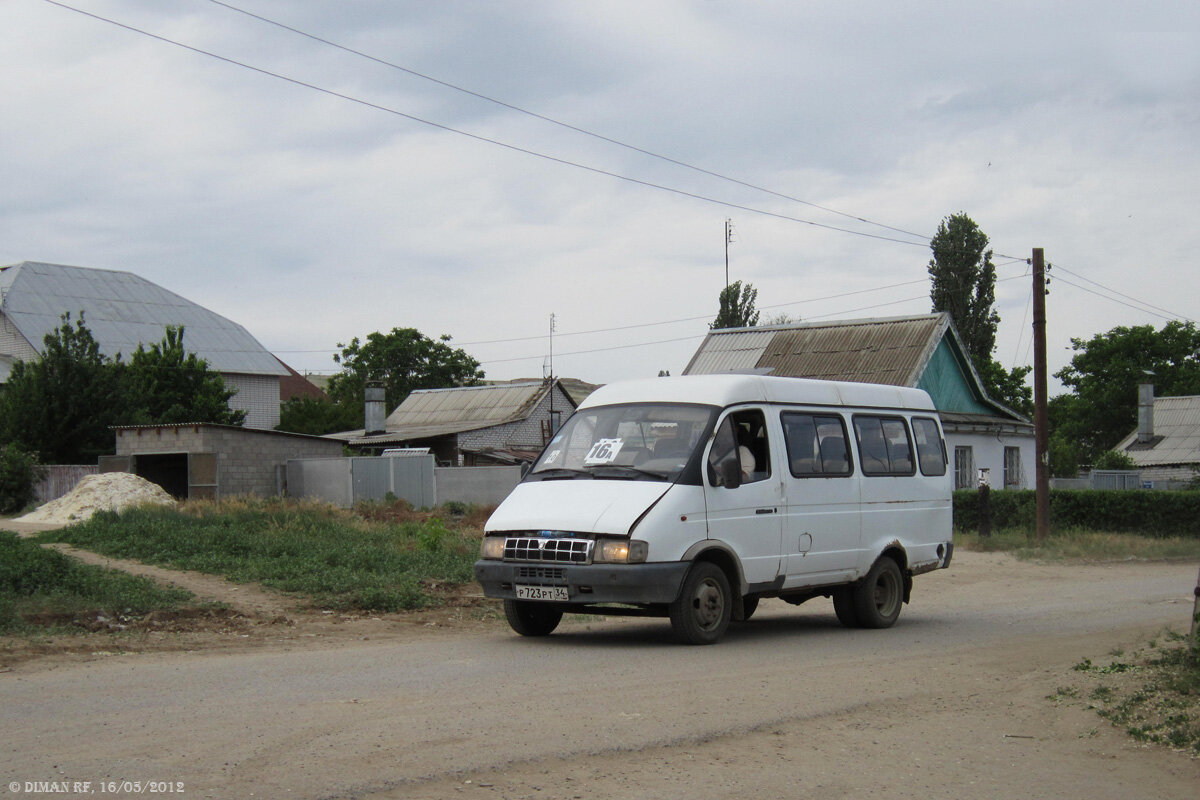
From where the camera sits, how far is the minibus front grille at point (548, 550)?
981cm

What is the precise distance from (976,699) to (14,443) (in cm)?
3196

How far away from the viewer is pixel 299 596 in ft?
44.4

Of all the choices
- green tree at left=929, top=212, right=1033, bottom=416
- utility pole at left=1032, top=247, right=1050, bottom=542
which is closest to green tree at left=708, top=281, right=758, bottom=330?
green tree at left=929, top=212, right=1033, bottom=416

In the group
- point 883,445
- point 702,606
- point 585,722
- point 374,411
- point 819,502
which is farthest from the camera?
point 374,411

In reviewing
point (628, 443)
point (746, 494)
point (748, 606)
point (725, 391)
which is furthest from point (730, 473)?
point (748, 606)

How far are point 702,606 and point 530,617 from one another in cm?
166

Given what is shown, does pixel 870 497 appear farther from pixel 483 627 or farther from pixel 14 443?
pixel 14 443

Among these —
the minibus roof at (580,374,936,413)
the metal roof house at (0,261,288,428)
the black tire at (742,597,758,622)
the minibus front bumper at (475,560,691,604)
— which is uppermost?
the metal roof house at (0,261,288,428)

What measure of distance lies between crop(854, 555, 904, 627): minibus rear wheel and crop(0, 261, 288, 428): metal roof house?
162ft

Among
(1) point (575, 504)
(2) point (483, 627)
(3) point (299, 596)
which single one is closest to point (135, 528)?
(3) point (299, 596)

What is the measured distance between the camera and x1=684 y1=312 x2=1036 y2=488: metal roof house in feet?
110

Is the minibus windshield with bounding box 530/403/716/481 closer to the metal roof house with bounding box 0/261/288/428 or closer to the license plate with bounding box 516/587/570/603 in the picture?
the license plate with bounding box 516/587/570/603

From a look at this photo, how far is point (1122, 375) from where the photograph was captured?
72.0m

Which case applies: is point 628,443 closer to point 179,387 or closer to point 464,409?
point 179,387
